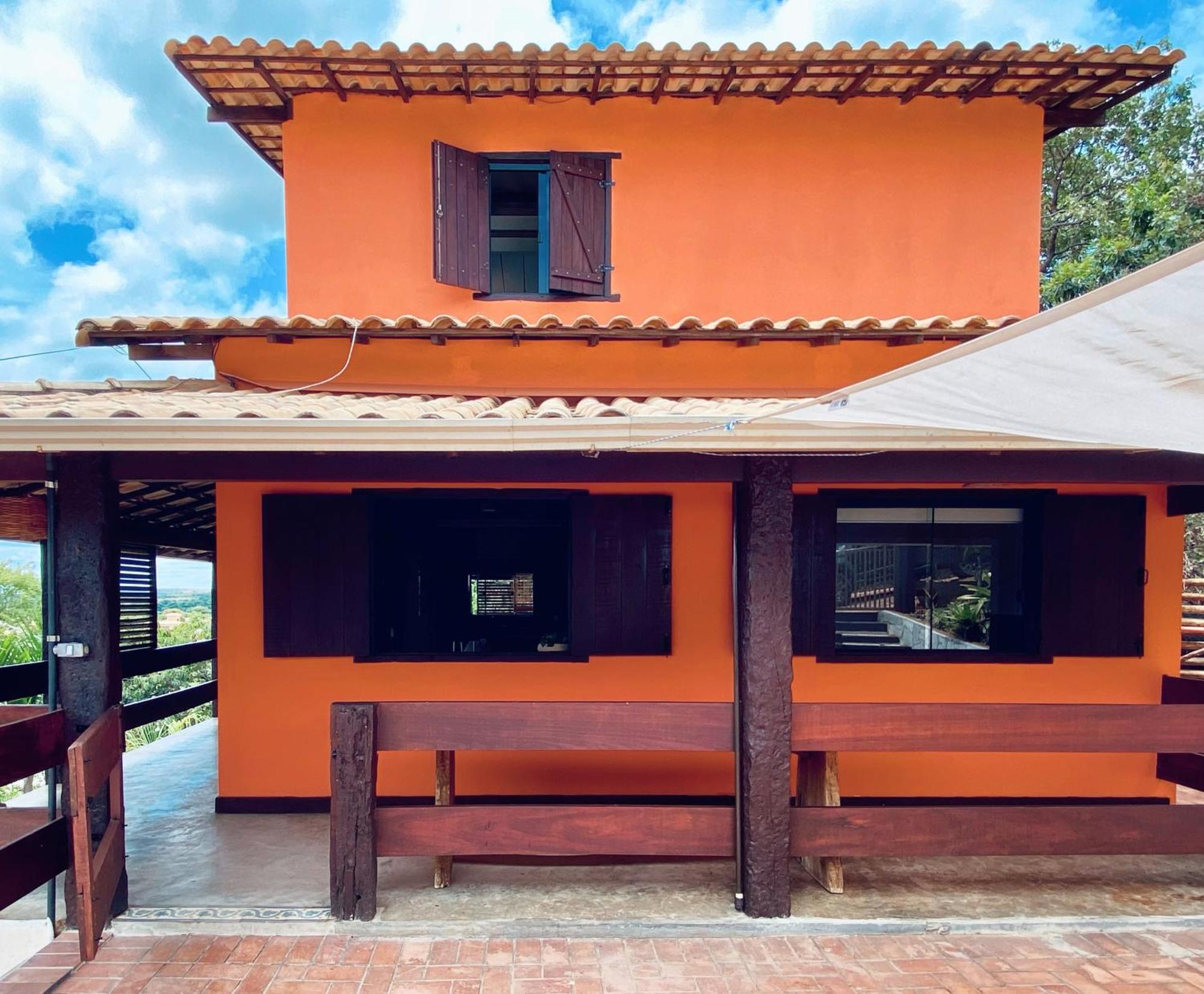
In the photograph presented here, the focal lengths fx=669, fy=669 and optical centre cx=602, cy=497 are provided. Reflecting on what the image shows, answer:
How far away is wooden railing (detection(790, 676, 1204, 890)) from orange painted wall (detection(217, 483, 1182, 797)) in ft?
4.67

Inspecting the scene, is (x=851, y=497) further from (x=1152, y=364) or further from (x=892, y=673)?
(x=1152, y=364)

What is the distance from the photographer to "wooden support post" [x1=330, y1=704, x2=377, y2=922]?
3613 mm

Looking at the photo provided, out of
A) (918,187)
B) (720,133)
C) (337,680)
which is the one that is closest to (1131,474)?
(918,187)

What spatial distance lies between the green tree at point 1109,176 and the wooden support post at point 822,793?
1037 centimetres

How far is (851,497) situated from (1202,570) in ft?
36.9

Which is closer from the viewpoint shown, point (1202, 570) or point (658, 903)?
point (658, 903)

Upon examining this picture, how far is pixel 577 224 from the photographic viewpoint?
18.5 feet

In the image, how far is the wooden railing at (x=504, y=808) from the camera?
143 inches

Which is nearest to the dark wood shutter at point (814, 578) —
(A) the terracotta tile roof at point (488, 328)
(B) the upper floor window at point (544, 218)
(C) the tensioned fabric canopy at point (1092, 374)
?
(A) the terracotta tile roof at point (488, 328)

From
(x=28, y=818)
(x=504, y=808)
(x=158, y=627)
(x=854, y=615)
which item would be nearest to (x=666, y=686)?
(x=854, y=615)

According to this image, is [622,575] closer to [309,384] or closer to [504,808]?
[504,808]

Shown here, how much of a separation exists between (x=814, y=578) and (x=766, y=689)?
1694mm

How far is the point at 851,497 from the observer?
528 cm

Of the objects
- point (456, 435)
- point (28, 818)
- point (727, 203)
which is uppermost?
point (727, 203)
